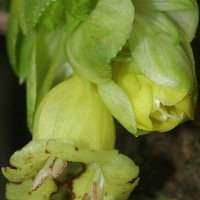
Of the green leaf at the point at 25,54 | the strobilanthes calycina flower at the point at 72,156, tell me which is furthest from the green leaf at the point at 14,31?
the strobilanthes calycina flower at the point at 72,156

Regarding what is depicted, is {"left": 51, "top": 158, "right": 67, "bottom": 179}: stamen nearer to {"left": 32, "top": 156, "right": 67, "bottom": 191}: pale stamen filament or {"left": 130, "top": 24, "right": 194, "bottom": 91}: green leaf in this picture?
{"left": 32, "top": 156, "right": 67, "bottom": 191}: pale stamen filament

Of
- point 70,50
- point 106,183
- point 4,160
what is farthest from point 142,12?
point 4,160

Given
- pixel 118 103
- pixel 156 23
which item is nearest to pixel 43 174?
pixel 118 103

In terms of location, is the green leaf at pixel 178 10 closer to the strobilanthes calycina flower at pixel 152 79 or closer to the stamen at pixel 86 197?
the strobilanthes calycina flower at pixel 152 79

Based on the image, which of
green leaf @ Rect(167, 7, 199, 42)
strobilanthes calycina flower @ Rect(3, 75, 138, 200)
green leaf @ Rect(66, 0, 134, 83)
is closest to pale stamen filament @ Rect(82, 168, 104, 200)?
strobilanthes calycina flower @ Rect(3, 75, 138, 200)

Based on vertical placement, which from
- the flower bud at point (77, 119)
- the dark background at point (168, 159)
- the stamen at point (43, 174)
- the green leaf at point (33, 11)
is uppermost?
the green leaf at point (33, 11)
